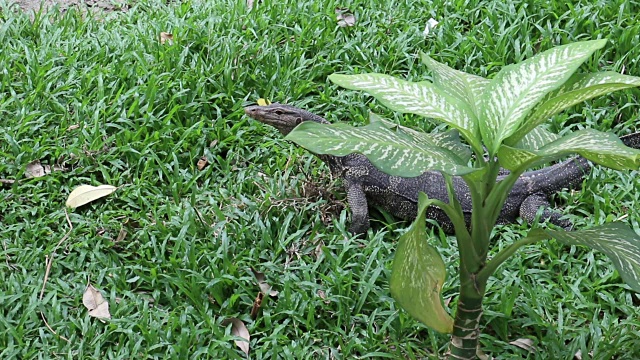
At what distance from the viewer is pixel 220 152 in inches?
185

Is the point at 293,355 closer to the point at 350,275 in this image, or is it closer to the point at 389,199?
the point at 350,275

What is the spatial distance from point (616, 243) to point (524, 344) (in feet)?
2.64

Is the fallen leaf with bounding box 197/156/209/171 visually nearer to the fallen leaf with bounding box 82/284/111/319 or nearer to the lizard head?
the lizard head

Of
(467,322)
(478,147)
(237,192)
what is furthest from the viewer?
(237,192)

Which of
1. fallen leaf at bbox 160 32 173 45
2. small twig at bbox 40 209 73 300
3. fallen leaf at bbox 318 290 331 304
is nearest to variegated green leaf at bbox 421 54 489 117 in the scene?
fallen leaf at bbox 318 290 331 304

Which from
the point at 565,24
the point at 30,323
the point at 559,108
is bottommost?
the point at 30,323

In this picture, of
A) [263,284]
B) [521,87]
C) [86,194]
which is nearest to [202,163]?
[86,194]

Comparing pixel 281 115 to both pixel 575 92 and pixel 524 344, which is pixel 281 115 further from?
pixel 575 92

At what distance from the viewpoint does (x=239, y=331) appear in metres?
3.56

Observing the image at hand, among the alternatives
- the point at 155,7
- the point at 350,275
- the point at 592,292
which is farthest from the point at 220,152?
the point at 592,292

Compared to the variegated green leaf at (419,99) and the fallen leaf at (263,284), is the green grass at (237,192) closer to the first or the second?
the fallen leaf at (263,284)

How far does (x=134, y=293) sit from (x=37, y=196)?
0.95 meters

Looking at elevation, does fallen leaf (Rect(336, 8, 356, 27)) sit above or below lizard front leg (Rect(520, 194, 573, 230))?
below

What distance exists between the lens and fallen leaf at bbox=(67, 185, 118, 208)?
4320mm
